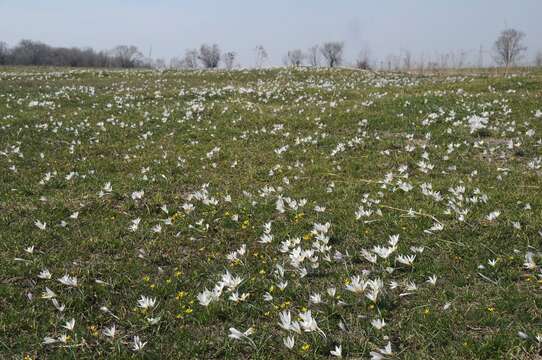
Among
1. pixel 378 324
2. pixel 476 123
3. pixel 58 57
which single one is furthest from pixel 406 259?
pixel 58 57

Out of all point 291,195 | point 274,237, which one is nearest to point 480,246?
point 274,237

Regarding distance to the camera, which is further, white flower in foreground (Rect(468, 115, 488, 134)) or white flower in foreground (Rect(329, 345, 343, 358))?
white flower in foreground (Rect(468, 115, 488, 134))

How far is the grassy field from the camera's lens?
4.75 m

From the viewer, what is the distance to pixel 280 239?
700cm

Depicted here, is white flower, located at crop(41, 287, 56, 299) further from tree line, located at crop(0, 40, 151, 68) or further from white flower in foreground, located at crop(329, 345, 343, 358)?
tree line, located at crop(0, 40, 151, 68)

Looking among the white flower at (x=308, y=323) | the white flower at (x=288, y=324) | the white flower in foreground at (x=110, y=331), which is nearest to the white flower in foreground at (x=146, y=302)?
the white flower in foreground at (x=110, y=331)

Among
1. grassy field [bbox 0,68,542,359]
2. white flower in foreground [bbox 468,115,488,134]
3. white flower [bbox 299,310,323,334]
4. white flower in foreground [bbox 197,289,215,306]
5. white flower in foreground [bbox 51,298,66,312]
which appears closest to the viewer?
white flower [bbox 299,310,323,334]

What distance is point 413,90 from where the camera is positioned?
66.5 feet

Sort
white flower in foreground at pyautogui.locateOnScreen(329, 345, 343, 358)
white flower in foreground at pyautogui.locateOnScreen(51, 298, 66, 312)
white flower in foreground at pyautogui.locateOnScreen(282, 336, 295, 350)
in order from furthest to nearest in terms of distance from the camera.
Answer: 1. white flower in foreground at pyautogui.locateOnScreen(51, 298, 66, 312)
2. white flower in foreground at pyautogui.locateOnScreen(282, 336, 295, 350)
3. white flower in foreground at pyautogui.locateOnScreen(329, 345, 343, 358)

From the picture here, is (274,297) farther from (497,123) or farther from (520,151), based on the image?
(497,123)

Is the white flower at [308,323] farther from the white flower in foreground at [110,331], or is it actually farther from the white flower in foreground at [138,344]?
the white flower in foreground at [110,331]

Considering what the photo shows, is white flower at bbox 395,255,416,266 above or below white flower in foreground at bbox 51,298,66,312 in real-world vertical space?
above

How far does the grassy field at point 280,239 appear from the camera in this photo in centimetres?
475

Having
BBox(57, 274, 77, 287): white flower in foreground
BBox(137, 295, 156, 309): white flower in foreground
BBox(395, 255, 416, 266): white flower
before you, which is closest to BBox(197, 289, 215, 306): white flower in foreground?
BBox(137, 295, 156, 309): white flower in foreground
